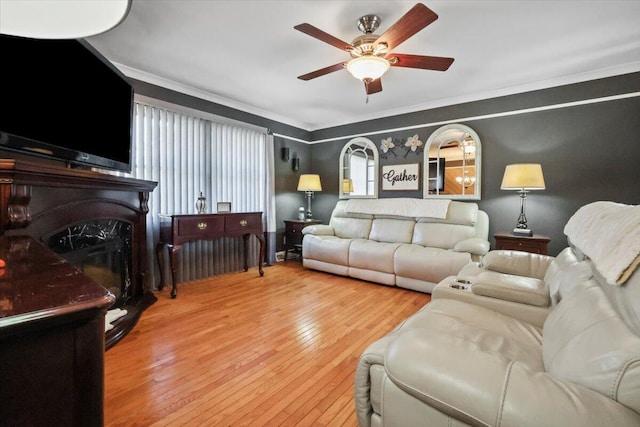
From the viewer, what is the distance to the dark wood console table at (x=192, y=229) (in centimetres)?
302

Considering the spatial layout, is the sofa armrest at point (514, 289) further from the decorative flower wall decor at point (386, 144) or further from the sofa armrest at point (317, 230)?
the decorative flower wall decor at point (386, 144)

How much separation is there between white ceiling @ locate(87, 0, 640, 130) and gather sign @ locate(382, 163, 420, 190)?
40.1 inches

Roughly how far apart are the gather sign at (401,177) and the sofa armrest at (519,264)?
7.26 feet

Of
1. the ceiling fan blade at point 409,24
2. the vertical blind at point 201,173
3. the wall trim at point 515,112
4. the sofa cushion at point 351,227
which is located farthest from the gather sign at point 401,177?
the ceiling fan blade at point 409,24

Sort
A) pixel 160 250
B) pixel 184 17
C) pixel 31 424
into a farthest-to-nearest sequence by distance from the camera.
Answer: pixel 160 250
pixel 184 17
pixel 31 424

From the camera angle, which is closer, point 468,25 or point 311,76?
point 468,25

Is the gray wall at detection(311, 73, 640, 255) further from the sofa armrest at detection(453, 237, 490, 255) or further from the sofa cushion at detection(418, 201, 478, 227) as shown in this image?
the sofa armrest at detection(453, 237, 490, 255)

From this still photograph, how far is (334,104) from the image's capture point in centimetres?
413

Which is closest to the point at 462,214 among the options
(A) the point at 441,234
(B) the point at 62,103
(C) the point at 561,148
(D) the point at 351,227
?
(A) the point at 441,234

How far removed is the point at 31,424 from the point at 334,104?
13.8 feet

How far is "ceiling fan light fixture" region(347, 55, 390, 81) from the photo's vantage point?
6.97 feet

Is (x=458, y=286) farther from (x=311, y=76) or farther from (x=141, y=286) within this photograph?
(x=141, y=286)

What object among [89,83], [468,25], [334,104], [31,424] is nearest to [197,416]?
[31,424]

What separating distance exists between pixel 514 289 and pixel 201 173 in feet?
11.6
